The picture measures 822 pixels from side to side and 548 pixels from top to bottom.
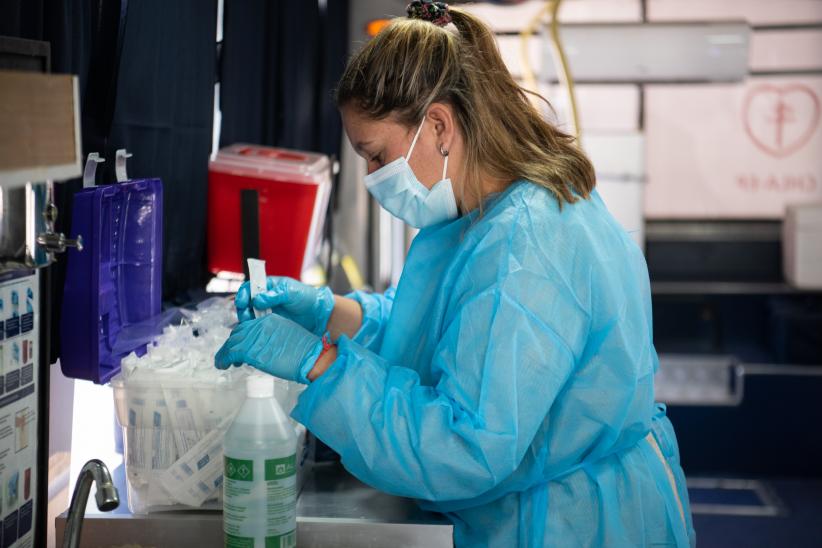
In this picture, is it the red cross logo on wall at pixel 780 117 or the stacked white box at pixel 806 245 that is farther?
the red cross logo on wall at pixel 780 117

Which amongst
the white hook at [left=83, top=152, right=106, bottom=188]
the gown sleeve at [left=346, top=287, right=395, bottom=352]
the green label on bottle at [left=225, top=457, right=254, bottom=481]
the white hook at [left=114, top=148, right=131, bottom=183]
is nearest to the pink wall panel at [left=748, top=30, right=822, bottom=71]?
the gown sleeve at [left=346, top=287, right=395, bottom=352]

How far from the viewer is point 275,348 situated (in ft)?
4.61

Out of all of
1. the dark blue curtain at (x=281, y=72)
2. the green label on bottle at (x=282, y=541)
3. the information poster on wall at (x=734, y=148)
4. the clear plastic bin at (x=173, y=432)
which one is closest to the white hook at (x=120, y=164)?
the clear plastic bin at (x=173, y=432)

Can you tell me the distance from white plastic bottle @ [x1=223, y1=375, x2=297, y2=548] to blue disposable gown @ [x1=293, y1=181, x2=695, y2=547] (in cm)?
6

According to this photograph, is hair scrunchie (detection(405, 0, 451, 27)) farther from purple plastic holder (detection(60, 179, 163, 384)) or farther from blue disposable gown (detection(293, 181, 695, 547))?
purple plastic holder (detection(60, 179, 163, 384))

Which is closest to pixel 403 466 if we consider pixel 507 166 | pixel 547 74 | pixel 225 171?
pixel 507 166

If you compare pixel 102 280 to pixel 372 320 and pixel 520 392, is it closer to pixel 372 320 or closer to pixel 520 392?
pixel 372 320

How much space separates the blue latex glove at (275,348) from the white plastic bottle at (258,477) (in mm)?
35

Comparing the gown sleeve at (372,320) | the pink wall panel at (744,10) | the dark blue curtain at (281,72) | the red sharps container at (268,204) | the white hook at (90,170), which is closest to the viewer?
the white hook at (90,170)

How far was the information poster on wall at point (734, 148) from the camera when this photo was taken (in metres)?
5.71

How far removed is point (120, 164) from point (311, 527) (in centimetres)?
81

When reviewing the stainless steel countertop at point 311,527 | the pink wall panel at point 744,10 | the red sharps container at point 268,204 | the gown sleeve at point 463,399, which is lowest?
the stainless steel countertop at point 311,527

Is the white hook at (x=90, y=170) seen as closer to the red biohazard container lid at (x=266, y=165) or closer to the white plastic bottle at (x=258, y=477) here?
the white plastic bottle at (x=258, y=477)

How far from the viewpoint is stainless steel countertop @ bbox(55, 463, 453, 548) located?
1.48 meters
